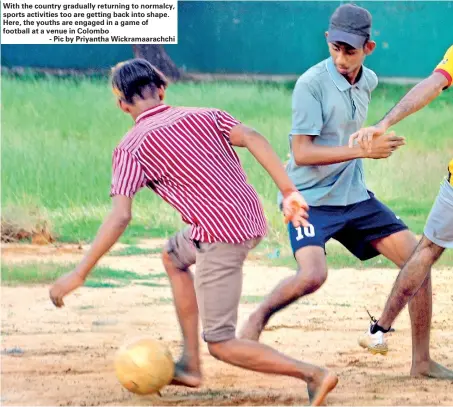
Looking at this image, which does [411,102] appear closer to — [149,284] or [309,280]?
[309,280]

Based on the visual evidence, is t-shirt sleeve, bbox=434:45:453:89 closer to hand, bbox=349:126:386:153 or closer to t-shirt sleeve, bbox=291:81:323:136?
hand, bbox=349:126:386:153

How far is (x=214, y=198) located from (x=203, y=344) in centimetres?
194

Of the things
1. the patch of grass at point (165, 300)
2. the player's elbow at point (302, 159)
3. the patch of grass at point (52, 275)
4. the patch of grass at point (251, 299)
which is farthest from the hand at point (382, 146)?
the patch of grass at point (52, 275)

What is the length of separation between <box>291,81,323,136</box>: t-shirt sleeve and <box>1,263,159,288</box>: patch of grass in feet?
11.6

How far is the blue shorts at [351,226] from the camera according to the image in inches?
214

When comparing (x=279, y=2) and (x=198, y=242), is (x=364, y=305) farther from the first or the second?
(x=279, y=2)

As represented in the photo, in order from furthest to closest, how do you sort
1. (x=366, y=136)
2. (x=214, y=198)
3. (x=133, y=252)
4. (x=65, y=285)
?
(x=133, y=252)
(x=366, y=136)
(x=214, y=198)
(x=65, y=285)

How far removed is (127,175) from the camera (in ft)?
15.4

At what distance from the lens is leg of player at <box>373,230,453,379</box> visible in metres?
5.54

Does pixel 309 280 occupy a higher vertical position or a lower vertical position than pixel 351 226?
lower

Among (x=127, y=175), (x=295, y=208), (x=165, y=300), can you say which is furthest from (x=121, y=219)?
(x=165, y=300)
